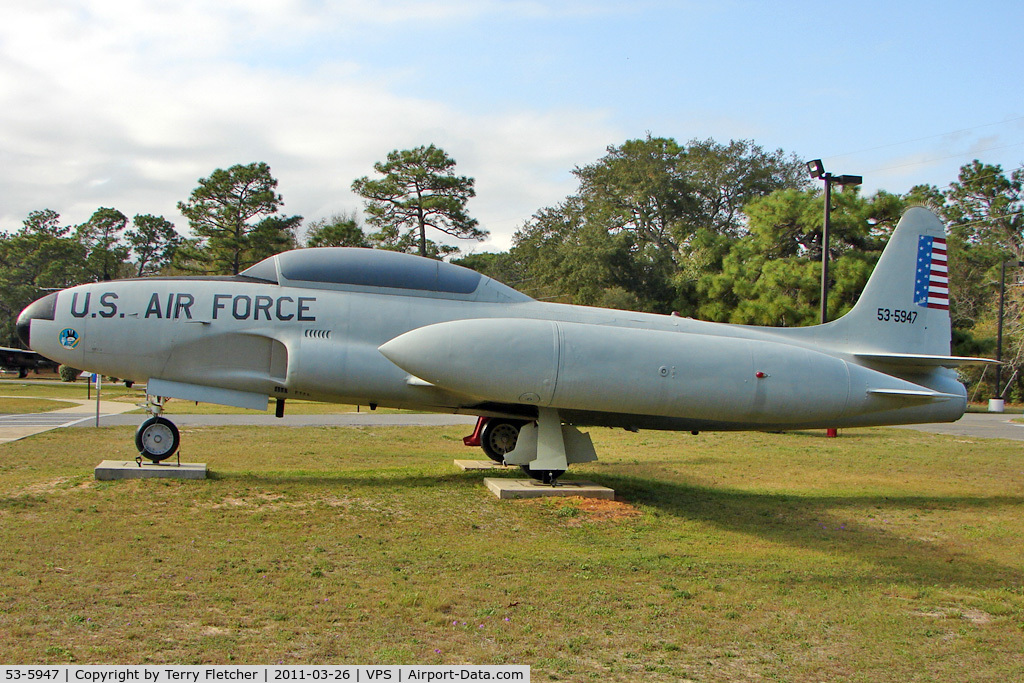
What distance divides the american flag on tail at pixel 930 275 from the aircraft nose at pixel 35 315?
13.4 m

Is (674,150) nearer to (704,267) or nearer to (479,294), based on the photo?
(704,267)

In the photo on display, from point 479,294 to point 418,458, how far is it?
4817 millimetres

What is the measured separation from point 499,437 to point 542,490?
10.3 ft

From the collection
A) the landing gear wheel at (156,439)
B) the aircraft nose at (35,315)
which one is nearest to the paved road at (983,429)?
the landing gear wheel at (156,439)

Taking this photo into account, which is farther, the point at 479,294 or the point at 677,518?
the point at 479,294

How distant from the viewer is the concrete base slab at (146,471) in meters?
10.5

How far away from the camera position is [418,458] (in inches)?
605

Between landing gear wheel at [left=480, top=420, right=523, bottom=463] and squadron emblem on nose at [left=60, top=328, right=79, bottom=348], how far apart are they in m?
6.53

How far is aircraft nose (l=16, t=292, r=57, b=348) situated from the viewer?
11.1 metres

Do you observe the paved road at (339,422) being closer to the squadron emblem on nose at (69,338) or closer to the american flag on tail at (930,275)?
the squadron emblem on nose at (69,338)

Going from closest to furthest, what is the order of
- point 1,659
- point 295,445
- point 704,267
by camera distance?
point 1,659 → point 295,445 → point 704,267

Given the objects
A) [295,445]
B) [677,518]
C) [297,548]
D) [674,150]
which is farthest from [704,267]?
[297,548]

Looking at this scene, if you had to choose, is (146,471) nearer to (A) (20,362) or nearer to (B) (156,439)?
(B) (156,439)

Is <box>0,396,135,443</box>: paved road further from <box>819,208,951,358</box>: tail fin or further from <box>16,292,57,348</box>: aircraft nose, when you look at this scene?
<box>819,208,951,358</box>: tail fin
